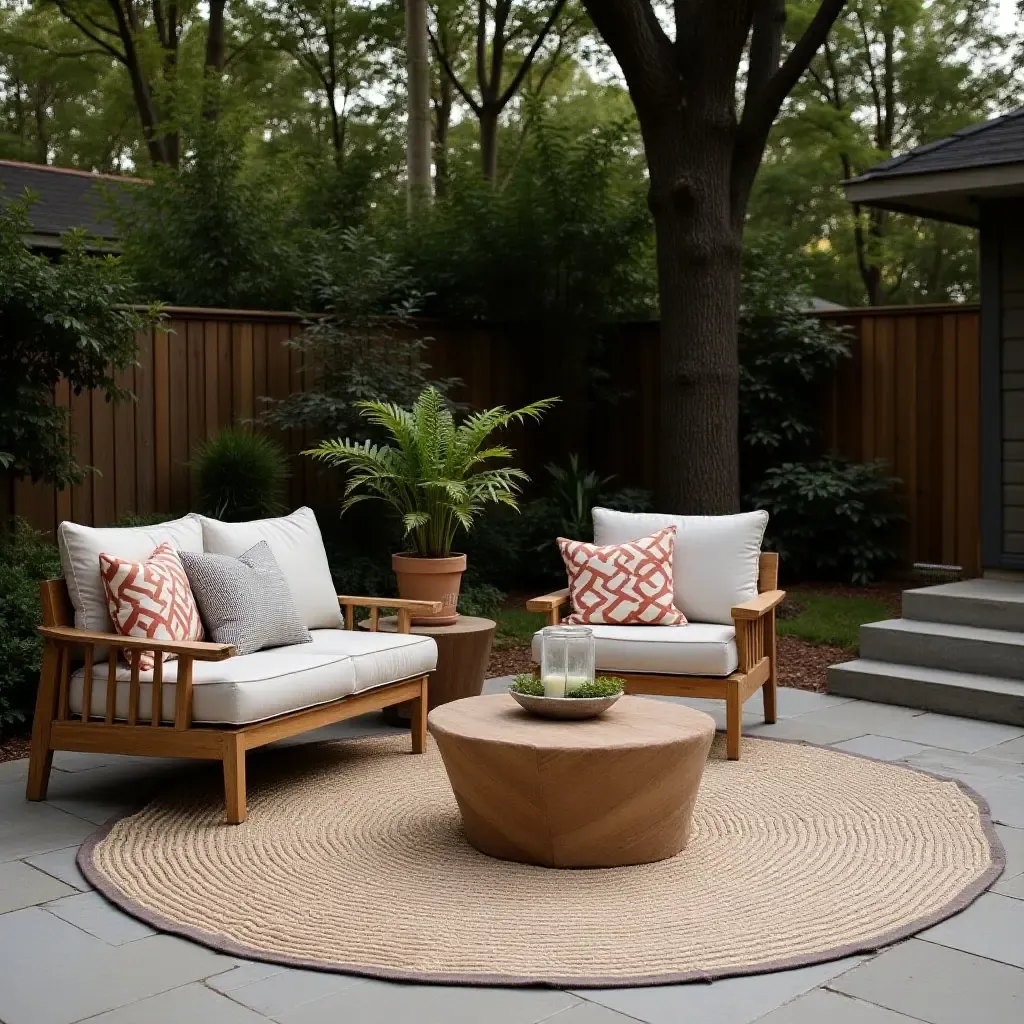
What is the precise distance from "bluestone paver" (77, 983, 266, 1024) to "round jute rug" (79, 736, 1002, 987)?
0.81ft

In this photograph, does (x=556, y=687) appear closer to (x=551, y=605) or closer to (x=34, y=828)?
(x=551, y=605)

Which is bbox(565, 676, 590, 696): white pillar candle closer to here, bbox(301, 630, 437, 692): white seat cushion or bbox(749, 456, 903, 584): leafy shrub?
bbox(301, 630, 437, 692): white seat cushion

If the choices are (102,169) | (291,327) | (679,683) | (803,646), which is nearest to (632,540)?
(679,683)

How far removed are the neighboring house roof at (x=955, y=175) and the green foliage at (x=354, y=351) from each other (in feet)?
9.22

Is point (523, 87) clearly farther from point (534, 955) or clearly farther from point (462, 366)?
point (534, 955)

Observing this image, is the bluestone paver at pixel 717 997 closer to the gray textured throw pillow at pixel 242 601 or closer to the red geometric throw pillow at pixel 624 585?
the gray textured throw pillow at pixel 242 601

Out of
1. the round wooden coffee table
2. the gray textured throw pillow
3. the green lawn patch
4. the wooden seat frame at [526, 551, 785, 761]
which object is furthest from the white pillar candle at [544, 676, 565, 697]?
the green lawn patch

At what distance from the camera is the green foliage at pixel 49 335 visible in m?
5.77

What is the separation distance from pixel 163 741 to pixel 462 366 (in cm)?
544

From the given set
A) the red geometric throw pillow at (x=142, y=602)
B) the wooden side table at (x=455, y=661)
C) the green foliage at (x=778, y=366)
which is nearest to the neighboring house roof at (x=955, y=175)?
the green foliage at (x=778, y=366)

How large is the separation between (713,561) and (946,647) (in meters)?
1.39

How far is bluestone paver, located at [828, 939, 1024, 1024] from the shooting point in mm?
2730

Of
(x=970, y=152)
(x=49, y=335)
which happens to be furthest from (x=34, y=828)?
(x=970, y=152)

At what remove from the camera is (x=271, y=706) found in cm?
411
